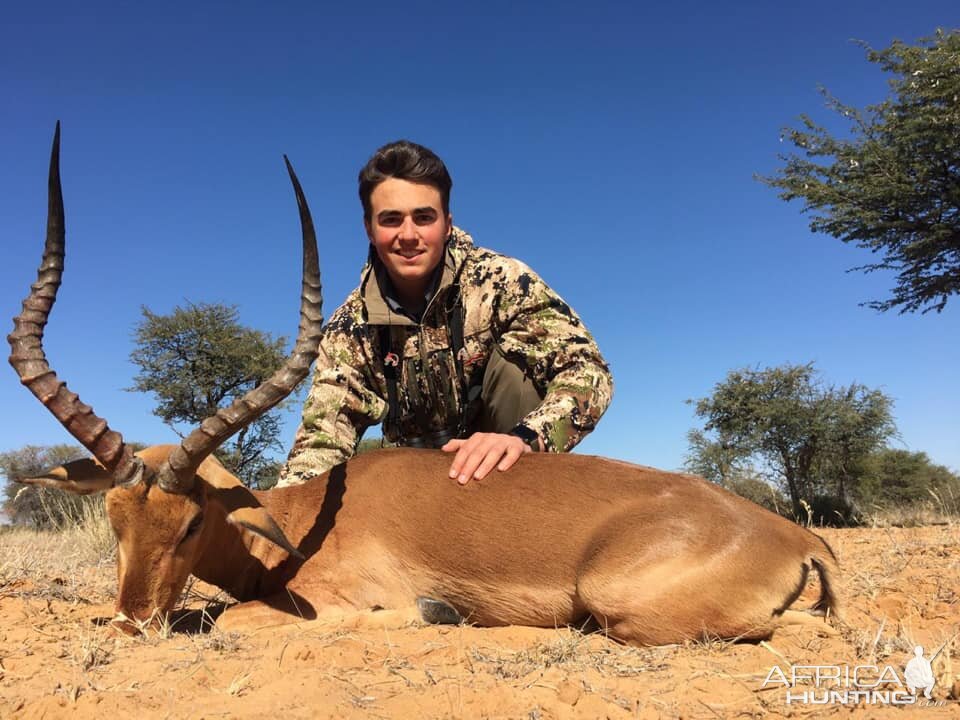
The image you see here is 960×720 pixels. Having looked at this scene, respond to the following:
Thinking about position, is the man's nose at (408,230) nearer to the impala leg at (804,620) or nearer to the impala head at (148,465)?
the impala head at (148,465)

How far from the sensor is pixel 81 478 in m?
3.83

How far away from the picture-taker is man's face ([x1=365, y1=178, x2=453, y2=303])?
16.7 ft

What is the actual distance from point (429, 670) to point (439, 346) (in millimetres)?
2866

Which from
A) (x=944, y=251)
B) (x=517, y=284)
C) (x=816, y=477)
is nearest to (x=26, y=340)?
(x=517, y=284)

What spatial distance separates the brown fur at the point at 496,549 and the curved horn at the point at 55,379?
149 millimetres

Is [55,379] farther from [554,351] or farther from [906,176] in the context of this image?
[906,176]

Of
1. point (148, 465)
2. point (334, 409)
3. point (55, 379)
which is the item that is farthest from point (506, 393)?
point (55, 379)

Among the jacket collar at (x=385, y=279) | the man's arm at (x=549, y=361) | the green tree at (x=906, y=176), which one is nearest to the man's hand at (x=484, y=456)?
the man's arm at (x=549, y=361)

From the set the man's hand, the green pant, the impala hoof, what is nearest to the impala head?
the impala hoof

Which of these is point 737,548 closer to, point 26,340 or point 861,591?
point 861,591

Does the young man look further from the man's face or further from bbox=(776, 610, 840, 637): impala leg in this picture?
bbox=(776, 610, 840, 637): impala leg

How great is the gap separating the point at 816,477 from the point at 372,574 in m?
21.1

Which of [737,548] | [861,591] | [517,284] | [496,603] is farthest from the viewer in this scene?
[517,284]

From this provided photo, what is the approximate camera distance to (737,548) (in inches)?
135
